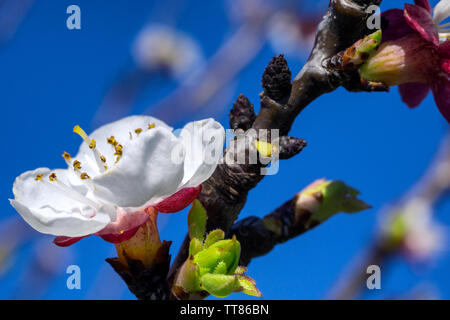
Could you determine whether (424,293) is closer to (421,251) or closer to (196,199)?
(421,251)

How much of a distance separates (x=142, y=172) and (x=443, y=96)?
475mm

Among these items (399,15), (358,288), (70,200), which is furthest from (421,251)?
(70,200)

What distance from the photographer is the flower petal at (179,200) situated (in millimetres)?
640

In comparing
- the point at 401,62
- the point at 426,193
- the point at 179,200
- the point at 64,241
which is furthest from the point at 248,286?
the point at 426,193

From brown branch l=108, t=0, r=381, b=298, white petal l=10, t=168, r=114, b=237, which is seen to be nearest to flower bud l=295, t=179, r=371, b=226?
brown branch l=108, t=0, r=381, b=298

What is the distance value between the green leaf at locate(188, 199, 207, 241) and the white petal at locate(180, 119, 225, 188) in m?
0.04

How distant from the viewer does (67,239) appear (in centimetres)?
65

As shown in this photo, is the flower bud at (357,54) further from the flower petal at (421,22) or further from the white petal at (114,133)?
the white petal at (114,133)

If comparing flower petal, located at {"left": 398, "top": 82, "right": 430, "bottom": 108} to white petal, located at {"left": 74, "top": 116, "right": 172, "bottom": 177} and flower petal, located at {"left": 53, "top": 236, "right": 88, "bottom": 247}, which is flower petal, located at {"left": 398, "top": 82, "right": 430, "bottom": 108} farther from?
flower petal, located at {"left": 53, "top": 236, "right": 88, "bottom": 247}

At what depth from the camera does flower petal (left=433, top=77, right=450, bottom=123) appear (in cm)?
71

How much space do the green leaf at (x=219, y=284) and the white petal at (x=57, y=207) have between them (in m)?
0.15

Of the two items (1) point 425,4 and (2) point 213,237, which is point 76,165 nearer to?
(2) point 213,237

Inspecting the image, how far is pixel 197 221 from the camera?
2.19 ft
